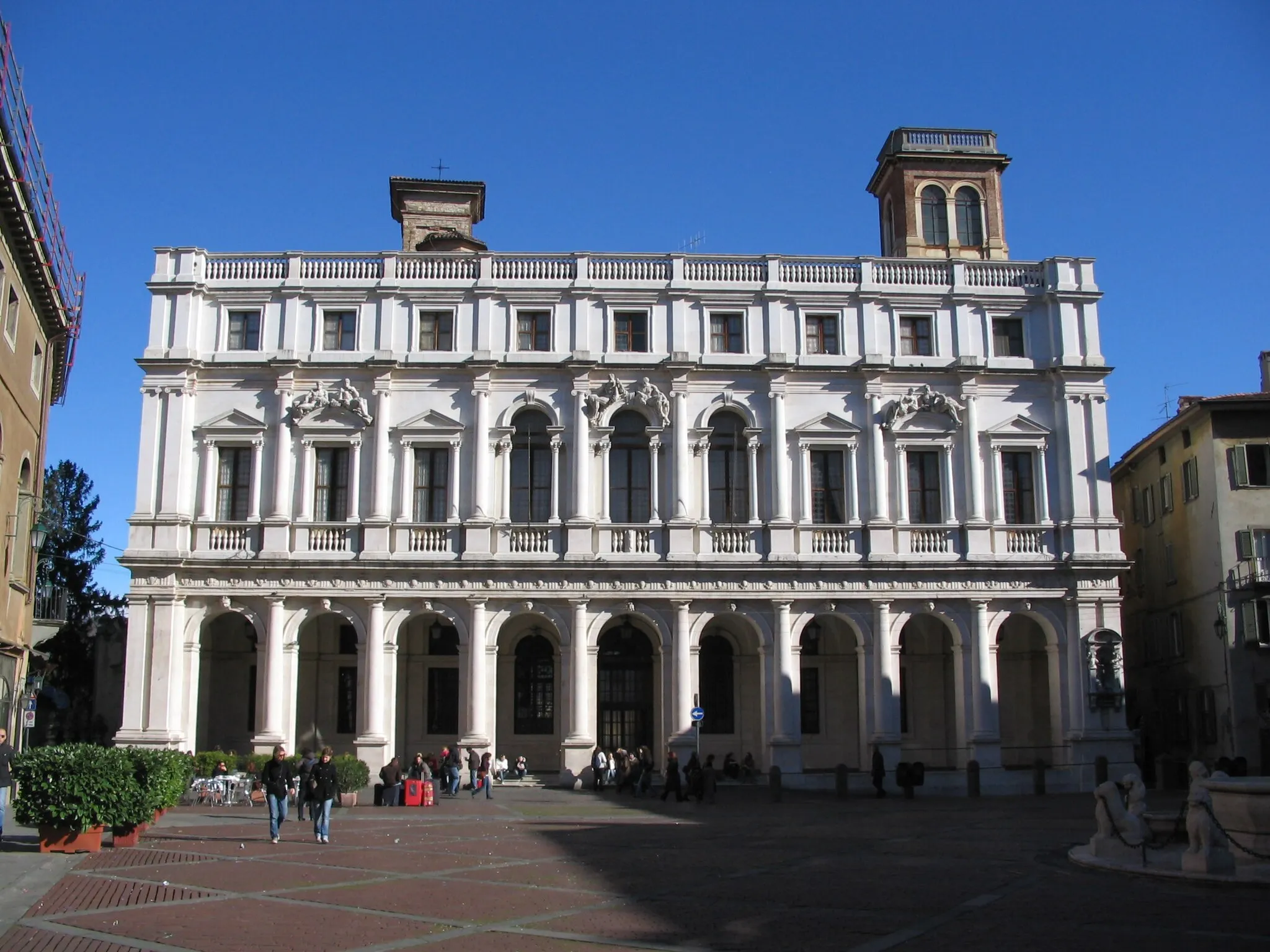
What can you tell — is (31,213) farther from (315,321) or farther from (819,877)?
(819,877)

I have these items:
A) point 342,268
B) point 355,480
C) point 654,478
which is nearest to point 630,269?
point 654,478

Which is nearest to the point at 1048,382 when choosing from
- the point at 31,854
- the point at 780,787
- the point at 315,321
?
the point at 780,787

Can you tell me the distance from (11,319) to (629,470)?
65.9ft

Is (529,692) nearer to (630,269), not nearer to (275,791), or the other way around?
(630,269)

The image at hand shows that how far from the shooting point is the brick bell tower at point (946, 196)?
50906mm

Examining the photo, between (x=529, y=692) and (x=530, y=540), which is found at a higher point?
(x=530, y=540)

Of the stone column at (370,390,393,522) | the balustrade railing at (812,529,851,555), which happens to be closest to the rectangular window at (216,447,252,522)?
the stone column at (370,390,393,522)

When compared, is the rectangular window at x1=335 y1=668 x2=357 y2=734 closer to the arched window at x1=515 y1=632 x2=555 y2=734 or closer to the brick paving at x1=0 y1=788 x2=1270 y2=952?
the arched window at x1=515 y1=632 x2=555 y2=734

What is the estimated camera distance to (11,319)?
2945 cm

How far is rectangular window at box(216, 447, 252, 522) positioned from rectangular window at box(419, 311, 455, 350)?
701 centimetres

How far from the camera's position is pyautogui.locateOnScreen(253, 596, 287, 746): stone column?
1571 inches

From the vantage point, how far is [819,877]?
1908cm

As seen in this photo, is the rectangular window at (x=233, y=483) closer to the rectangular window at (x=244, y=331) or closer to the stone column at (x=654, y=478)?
the rectangular window at (x=244, y=331)

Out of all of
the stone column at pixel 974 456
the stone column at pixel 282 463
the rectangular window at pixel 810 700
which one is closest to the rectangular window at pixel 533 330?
the stone column at pixel 282 463
